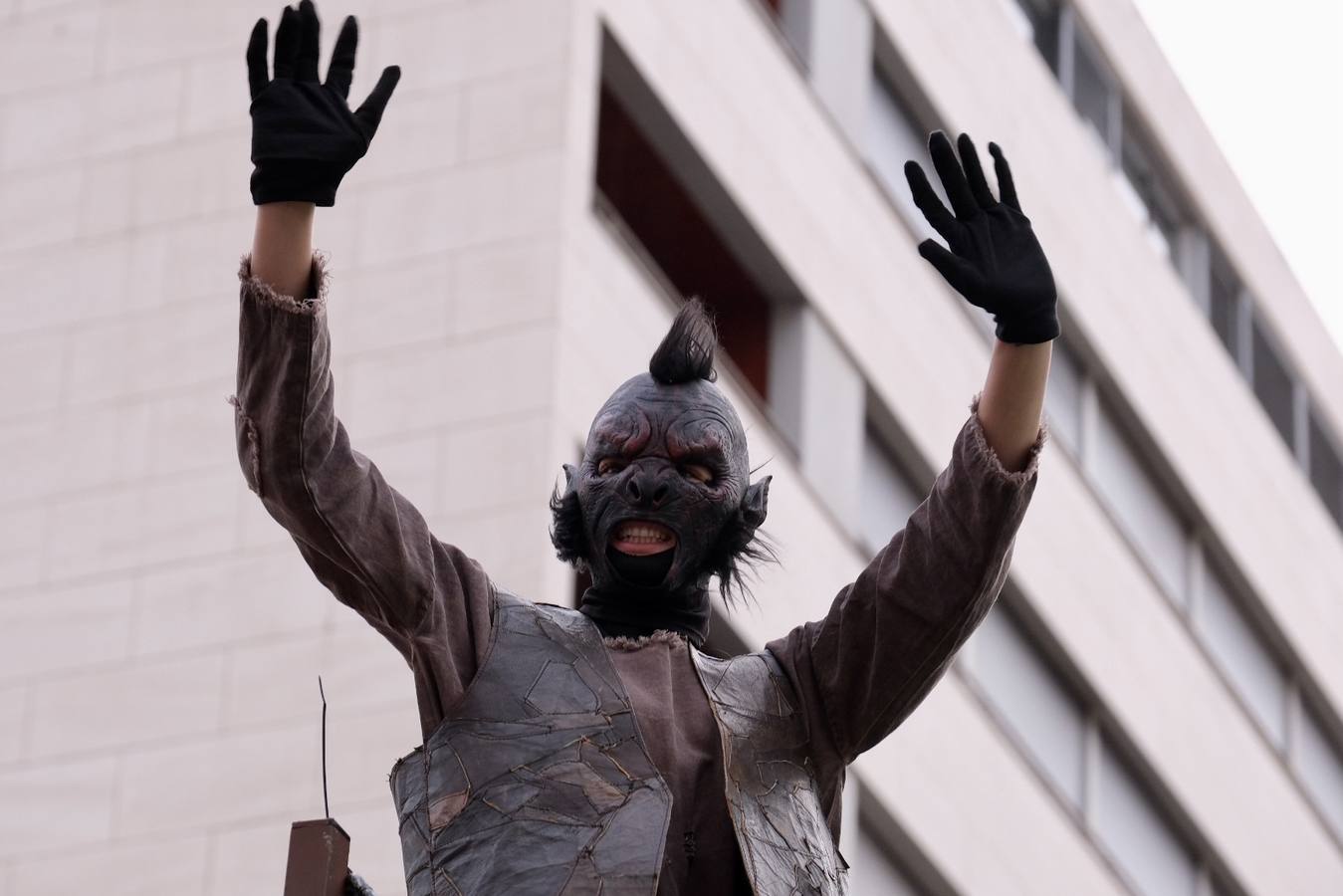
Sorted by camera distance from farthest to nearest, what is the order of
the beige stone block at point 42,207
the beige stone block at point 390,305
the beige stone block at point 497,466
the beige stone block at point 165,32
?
the beige stone block at point 165,32 < the beige stone block at point 42,207 < the beige stone block at point 390,305 < the beige stone block at point 497,466

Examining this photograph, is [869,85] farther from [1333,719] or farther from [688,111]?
[1333,719]

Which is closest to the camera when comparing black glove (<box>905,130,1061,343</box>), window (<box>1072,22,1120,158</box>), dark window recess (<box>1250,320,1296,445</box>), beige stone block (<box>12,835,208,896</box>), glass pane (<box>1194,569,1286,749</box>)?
black glove (<box>905,130,1061,343</box>)

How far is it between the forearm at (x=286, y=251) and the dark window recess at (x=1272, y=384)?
94.8 ft

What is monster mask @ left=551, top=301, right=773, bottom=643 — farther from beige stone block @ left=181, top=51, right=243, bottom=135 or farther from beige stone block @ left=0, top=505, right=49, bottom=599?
beige stone block @ left=181, top=51, right=243, bottom=135

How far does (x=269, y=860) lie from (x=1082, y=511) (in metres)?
11.2

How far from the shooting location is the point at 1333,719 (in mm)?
34500

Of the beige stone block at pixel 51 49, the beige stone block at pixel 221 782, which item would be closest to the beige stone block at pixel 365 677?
Result: the beige stone block at pixel 221 782

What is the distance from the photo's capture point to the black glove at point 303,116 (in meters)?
7.29

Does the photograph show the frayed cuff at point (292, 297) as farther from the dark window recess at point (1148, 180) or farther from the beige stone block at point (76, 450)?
the dark window recess at point (1148, 180)

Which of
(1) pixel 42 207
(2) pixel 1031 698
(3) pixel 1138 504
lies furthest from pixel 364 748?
(3) pixel 1138 504

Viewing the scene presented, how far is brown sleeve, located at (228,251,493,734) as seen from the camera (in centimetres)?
728

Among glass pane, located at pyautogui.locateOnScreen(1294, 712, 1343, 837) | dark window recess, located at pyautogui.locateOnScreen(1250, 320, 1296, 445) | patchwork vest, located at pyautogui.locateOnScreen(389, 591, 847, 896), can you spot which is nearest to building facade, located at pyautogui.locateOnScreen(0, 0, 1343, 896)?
glass pane, located at pyautogui.locateOnScreen(1294, 712, 1343, 837)

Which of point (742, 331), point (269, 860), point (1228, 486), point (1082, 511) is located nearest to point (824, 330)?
point (742, 331)

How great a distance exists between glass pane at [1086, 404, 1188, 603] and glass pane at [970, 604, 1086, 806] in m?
2.48
